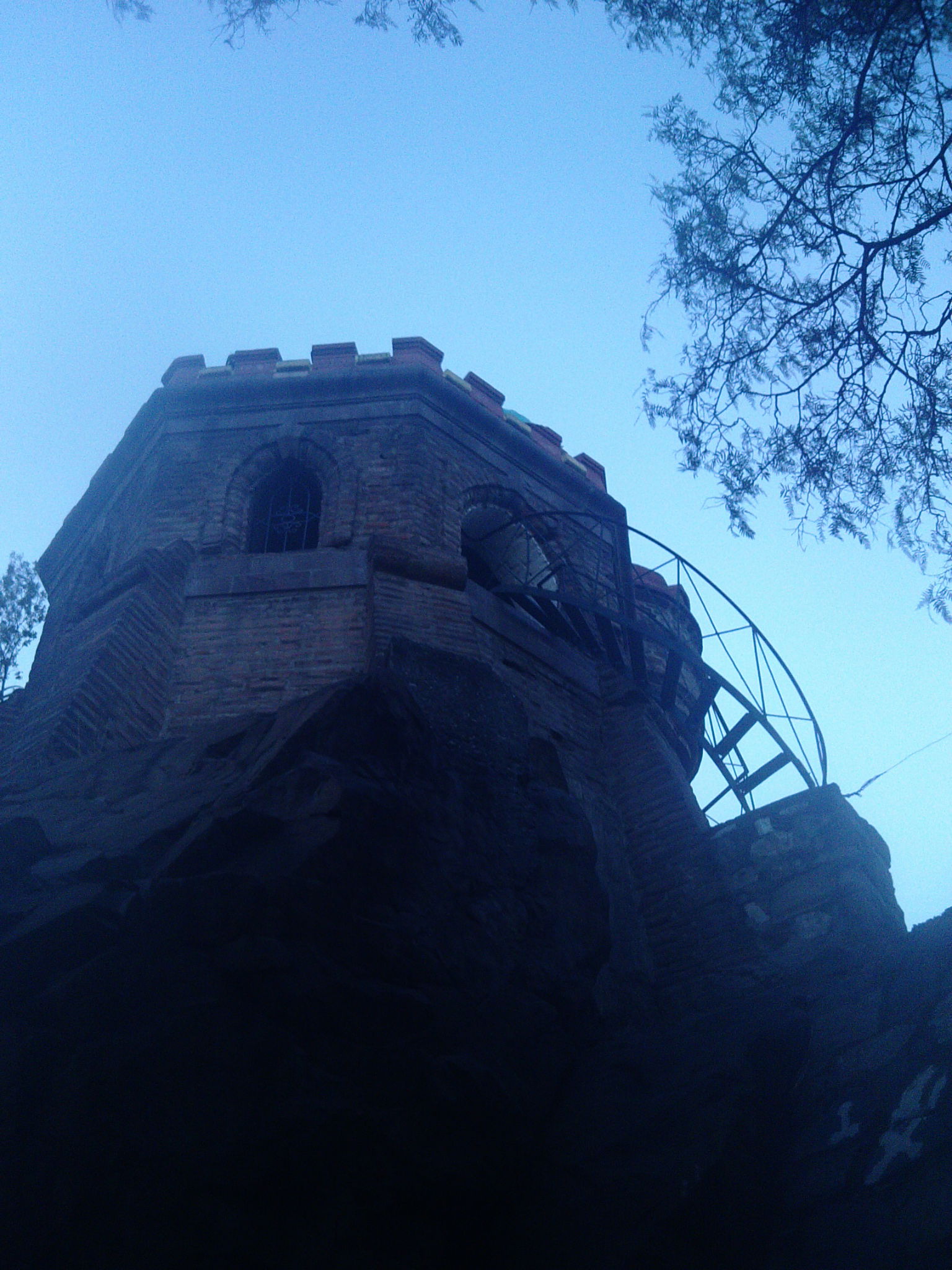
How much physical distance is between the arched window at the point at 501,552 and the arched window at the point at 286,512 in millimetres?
1737

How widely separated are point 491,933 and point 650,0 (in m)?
5.39

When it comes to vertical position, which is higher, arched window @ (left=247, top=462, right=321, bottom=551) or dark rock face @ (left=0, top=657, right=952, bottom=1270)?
arched window @ (left=247, top=462, right=321, bottom=551)

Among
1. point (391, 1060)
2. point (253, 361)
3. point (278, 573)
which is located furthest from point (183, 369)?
point (391, 1060)

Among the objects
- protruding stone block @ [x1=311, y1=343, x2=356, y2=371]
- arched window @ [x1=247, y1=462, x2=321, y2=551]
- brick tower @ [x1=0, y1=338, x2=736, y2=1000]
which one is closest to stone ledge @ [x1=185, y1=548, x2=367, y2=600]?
brick tower @ [x1=0, y1=338, x2=736, y2=1000]

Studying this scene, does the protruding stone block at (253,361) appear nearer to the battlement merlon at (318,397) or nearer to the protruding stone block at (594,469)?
the battlement merlon at (318,397)

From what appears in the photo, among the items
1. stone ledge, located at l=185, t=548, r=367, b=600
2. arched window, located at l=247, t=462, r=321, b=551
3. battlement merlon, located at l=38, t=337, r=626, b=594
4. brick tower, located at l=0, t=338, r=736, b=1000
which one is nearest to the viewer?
brick tower, located at l=0, t=338, r=736, b=1000

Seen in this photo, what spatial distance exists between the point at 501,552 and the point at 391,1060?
7.94m

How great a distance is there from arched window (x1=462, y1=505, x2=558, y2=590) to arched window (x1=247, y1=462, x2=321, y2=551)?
174 centimetres

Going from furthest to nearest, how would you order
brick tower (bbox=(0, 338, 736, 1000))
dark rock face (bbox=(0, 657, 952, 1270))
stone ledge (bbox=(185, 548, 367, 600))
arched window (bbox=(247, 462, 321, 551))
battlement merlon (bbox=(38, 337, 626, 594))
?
battlement merlon (bbox=(38, 337, 626, 594)) < arched window (bbox=(247, 462, 321, 551)) < stone ledge (bbox=(185, 548, 367, 600)) < brick tower (bbox=(0, 338, 736, 1000)) < dark rock face (bbox=(0, 657, 952, 1270))

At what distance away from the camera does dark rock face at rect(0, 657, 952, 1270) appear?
16.2 feet

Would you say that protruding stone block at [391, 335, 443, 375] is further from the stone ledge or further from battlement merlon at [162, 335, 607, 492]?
the stone ledge

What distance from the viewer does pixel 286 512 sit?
11945mm

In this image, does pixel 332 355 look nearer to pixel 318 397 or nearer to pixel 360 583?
pixel 318 397

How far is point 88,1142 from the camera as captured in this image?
4875mm
